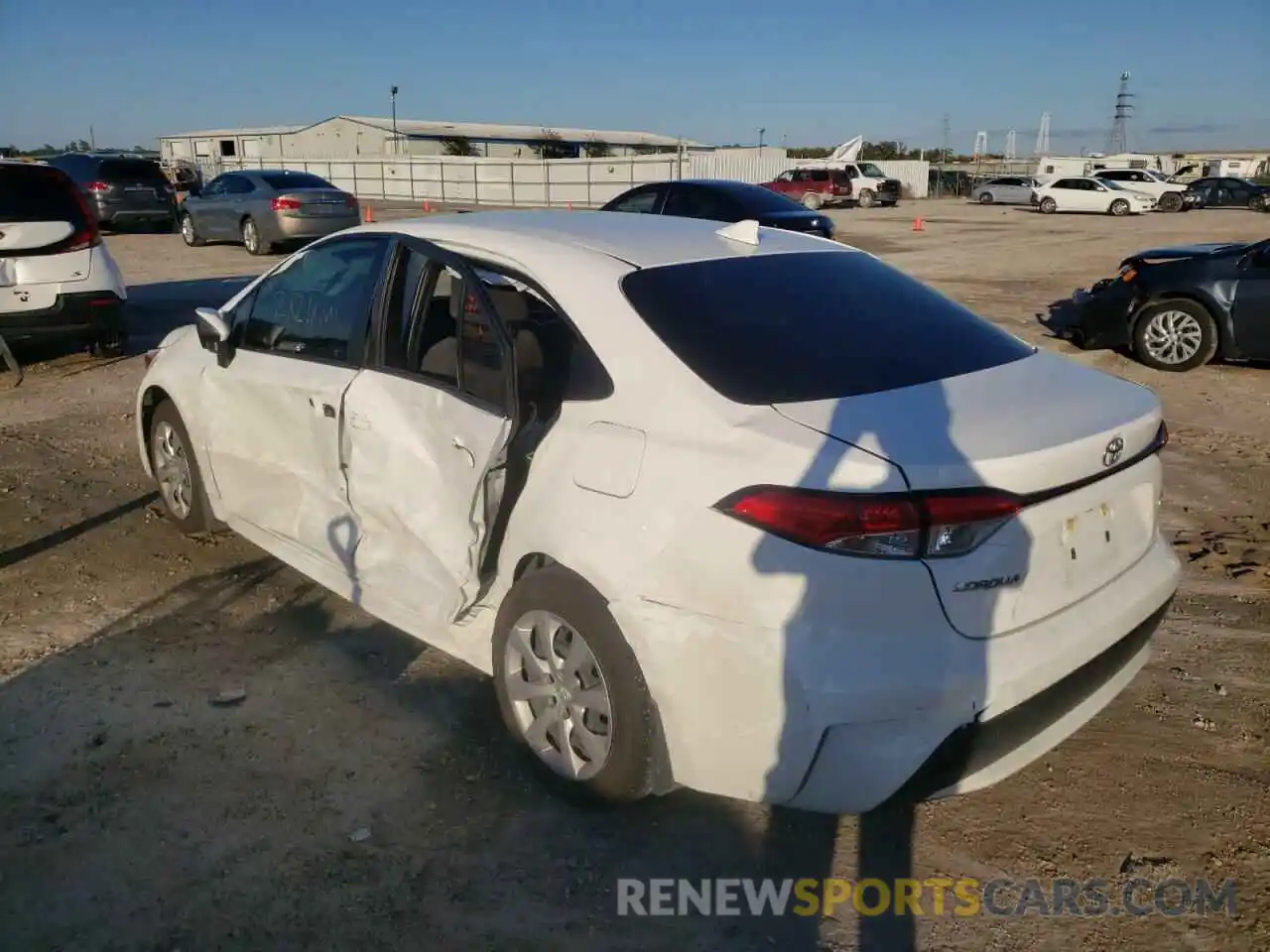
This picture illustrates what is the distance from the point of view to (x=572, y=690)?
308cm

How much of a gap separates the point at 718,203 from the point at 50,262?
888 centimetres

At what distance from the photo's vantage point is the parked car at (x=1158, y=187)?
4019 centimetres

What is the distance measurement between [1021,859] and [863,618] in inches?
40.7

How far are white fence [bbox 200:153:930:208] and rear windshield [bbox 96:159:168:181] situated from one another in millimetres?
17611

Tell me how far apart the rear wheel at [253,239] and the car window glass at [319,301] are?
51.4 ft

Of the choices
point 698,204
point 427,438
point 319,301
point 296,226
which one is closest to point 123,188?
point 296,226

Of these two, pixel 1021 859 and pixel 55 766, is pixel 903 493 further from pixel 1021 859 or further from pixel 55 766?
pixel 55 766

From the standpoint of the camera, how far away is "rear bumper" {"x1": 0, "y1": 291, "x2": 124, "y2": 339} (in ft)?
28.0

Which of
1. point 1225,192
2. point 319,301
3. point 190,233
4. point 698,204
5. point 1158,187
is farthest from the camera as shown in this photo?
point 1225,192

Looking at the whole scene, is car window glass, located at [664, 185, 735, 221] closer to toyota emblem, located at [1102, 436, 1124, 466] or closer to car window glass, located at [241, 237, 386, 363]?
car window glass, located at [241, 237, 386, 363]

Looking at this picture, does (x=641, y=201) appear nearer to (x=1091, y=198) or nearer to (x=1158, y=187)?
(x=1091, y=198)

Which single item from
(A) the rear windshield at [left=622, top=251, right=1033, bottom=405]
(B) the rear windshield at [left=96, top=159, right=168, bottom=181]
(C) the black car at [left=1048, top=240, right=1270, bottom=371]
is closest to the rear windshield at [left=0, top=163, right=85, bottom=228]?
(A) the rear windshield at [left=622, top=251, right=1033, bottom=405]

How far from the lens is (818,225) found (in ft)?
53.4

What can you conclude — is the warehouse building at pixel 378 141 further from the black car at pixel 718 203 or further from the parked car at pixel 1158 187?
the black car at pixel 718 203
